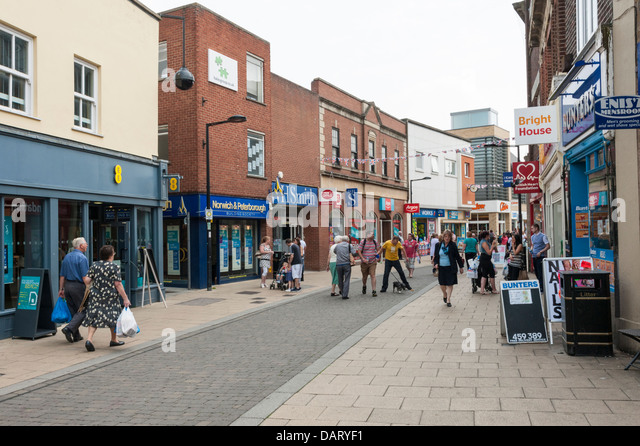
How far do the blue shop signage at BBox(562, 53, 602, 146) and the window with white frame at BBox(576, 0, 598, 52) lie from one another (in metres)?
0.77

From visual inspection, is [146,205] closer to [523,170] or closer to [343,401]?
[343,401]

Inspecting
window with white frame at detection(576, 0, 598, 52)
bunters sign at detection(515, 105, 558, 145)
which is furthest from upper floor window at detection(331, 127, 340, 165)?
window with white frame at detection(576, 0, 598, 52)

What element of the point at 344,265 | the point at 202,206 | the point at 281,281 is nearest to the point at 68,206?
the point at 202,206

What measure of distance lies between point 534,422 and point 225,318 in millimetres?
7885

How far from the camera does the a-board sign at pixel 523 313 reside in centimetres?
808

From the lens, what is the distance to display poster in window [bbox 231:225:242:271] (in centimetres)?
1991

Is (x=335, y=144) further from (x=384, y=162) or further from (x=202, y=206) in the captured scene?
(x=202, y=206)

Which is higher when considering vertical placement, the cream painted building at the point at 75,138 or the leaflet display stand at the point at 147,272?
the cream painted building at the point at 75,138

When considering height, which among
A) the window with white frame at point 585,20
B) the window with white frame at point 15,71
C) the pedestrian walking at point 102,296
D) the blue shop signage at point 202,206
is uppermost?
the window with white frame at point 585,20

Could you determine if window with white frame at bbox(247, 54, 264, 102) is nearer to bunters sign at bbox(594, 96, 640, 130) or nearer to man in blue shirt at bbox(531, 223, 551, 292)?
man in blue shirt at bbox(531, 223, 551, 292)

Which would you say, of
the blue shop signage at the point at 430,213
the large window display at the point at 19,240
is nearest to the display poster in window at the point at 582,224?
the large window display at the point at 19,240

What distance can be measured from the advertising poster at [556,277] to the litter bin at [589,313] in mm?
1063

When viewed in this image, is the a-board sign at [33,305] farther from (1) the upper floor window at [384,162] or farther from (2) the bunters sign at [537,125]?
(1) the upper floor window at [384,162]
